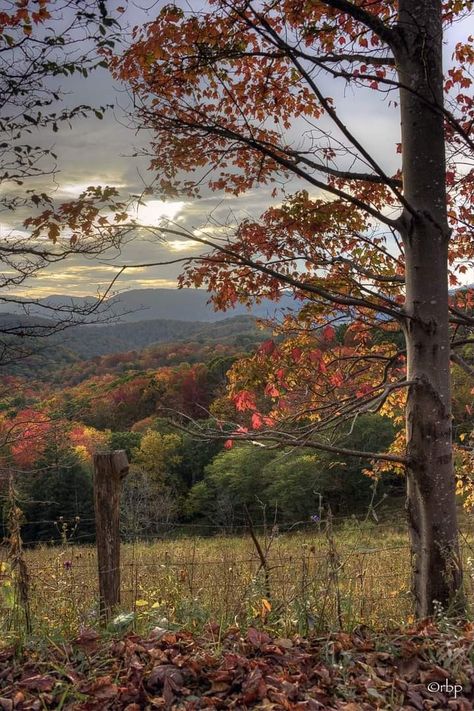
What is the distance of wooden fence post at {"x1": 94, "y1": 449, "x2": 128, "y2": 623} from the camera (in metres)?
3.81

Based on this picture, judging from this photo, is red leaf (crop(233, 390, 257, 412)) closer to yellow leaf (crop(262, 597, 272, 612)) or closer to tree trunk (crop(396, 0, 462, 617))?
tree trunk (crop(396, 0, 462, 617))

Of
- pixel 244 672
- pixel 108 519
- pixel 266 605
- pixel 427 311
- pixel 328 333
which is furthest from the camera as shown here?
pixel 328 333

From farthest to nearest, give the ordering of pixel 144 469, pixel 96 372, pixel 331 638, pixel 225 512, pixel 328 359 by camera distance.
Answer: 1. pixel 96 372
2. pixel 144 469
3. pixel 225 512
4. pixel 328 359
5. pixel 331 638

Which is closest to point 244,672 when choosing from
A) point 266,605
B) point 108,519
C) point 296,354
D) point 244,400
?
point 266,605

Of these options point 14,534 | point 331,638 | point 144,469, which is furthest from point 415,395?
point 144,469

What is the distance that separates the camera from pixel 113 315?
7000 mm

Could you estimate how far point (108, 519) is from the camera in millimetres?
3840

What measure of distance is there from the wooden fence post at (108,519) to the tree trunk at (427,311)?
2112 mm

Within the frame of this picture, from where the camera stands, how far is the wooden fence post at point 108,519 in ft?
12.5

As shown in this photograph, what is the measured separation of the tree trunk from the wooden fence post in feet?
6.93

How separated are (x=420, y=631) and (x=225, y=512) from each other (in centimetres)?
3111

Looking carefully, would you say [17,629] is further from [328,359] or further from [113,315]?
[113,315]

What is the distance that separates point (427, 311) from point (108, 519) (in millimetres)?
2732

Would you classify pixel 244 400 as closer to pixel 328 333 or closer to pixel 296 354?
pixel 296 354
